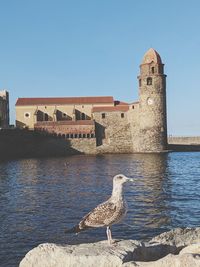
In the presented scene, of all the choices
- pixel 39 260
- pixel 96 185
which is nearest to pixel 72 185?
pixel 96 185

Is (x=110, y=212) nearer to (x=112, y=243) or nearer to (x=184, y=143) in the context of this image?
(x=112, y=243)

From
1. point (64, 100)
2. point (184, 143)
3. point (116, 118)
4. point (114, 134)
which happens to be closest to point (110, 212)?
point (114, 134)

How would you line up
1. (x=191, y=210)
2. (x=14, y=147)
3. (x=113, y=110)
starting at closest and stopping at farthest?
1. (x=191, y=210)
2. (x=14, y=147)
3. (x=113, y=110)

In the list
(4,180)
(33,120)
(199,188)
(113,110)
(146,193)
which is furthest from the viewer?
(33,120)

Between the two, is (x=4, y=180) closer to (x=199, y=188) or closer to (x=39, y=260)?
(x=199, y=188)

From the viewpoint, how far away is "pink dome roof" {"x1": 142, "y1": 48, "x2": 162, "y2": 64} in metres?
69.2

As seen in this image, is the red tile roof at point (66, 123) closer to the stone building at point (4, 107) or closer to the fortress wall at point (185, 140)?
the stone building at point (4, 107)

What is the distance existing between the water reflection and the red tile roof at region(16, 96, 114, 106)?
139 ft

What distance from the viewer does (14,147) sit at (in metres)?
68.0

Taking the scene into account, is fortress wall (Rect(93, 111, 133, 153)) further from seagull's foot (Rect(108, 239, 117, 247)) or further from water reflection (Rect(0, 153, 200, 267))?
seagull's foot (Rect(108, 239, 117, 247))

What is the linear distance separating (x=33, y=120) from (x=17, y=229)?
6378cm

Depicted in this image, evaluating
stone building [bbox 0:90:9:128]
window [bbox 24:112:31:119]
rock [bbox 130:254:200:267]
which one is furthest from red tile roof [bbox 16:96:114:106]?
rock [bbox 130:254:200:267]

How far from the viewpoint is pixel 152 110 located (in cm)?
6706

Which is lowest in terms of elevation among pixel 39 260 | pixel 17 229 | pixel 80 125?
pixel 17 229
